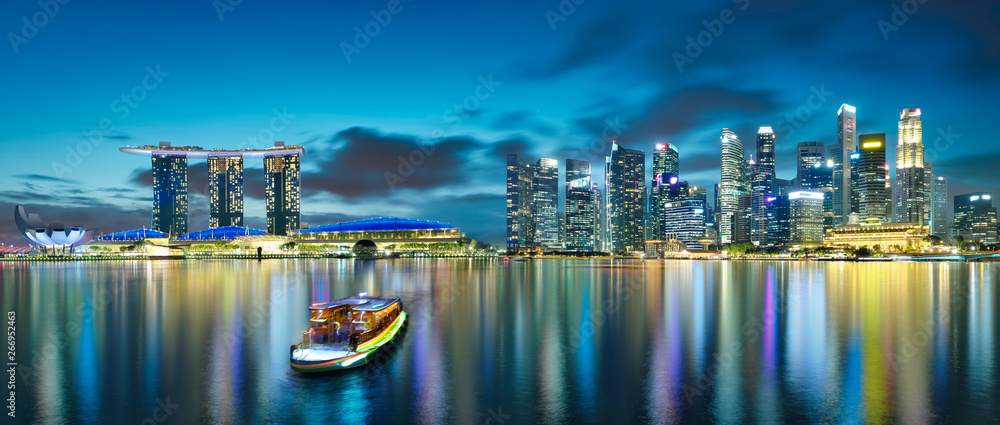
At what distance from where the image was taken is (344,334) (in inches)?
1089

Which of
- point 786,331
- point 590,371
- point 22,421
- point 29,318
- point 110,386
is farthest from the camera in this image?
point 29,318

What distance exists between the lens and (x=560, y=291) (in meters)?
65.6

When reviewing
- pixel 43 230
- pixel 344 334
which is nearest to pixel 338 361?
pixel 344 334

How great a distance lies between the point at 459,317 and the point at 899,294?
162 feet

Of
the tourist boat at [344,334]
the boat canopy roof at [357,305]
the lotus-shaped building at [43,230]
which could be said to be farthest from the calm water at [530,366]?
the lotus-shaped building at [43,230]

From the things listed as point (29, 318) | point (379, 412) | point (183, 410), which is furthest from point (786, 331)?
point (29, 318)

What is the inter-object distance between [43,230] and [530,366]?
227 meters

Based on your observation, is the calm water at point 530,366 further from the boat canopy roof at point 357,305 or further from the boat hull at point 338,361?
the boat canopy roof at point 357,305

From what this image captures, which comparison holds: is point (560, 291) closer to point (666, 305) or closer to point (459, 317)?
point (666, 305)

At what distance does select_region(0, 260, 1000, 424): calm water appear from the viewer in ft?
64.1

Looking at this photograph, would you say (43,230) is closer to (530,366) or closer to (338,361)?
(338,361)

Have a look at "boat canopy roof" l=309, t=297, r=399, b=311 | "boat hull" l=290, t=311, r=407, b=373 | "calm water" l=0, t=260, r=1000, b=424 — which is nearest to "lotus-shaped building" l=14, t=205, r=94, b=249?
"calm water" l=0, t=260, r=1000, b=424

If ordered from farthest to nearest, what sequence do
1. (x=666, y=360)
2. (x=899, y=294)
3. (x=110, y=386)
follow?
(x=899, y=294)
(x=666, y=360)
(x=110, y=386)

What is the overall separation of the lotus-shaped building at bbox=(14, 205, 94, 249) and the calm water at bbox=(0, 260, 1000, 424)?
182 metres
